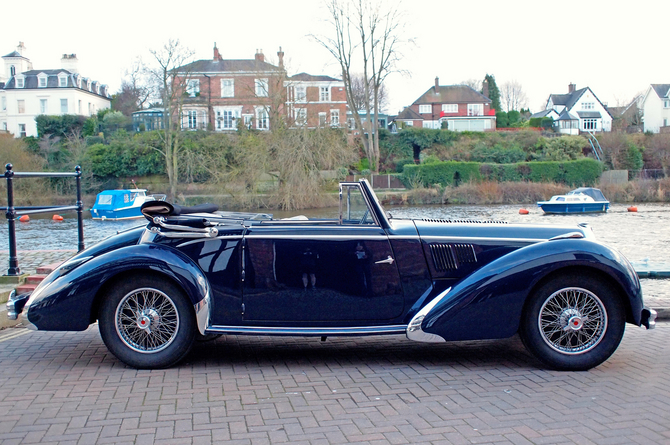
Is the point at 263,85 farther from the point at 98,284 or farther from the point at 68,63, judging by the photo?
the point at 98,284

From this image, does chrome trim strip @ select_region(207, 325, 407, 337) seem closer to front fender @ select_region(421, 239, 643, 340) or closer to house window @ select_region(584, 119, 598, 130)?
front fender @ select_region(421, 239, 643, 340)

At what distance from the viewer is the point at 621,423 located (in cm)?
361

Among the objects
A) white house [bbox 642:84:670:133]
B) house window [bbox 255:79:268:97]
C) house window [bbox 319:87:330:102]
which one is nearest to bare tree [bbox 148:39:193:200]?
house window [bbox 255:79:268:97]

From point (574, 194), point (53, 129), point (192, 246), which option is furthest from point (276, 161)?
point (53, 129)

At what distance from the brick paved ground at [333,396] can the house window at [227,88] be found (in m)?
60.8

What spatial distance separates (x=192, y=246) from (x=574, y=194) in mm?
35765

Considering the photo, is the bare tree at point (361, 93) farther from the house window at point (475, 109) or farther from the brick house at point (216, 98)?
the brick house at point (216, 98)

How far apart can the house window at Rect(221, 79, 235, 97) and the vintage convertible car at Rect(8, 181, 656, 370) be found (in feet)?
201

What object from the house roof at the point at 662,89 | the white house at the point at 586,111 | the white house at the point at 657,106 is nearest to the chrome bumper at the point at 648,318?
the white house at the point at 586,111

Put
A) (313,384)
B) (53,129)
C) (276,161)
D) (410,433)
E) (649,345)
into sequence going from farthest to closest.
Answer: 1. (53,129)
2. (276,161)
3. (649,345)
4. (313,384)
5. (410,433)

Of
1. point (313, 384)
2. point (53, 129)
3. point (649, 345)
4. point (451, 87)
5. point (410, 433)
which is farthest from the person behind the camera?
point (451, 87)

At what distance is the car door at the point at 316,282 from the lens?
15.8 feet

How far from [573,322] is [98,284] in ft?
12.9

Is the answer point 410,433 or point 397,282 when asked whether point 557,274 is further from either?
point 410,433
